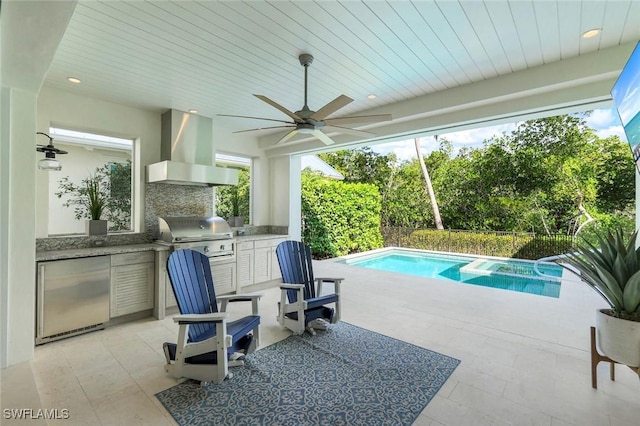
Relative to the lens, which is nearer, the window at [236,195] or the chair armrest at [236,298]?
the chair armrest at [236,298]

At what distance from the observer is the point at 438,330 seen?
3.36 meters

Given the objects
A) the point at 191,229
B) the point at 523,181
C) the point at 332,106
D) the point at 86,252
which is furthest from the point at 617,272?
the point at 523,181

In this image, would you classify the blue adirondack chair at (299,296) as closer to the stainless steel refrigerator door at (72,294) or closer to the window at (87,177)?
the stainless steel refrigerator door at (72,294)

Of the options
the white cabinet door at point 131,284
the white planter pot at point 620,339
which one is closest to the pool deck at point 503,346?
the white planter pot at point 620,339

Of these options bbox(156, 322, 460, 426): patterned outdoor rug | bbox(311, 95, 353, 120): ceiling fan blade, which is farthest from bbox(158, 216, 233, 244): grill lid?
bbox(311, 95, 353, 120): ceiling fan blade

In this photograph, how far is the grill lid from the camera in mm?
4000

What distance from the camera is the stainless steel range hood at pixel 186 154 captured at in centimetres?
406

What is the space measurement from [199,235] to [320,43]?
9.86 feet

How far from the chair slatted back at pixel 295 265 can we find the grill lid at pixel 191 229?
1395 mm

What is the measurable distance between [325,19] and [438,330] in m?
3.34

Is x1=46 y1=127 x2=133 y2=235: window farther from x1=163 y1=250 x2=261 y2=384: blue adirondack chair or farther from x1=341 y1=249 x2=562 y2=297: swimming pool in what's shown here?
x1=341 y1=249 x2=562 y2=297: swimming pool

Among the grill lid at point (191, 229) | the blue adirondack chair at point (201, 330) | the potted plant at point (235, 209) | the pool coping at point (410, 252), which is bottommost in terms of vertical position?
the pool coping at point (410, 252)

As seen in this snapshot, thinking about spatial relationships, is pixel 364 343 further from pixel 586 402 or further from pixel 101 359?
pixel 101 359

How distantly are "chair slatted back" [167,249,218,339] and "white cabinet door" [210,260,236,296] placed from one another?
154 cm
